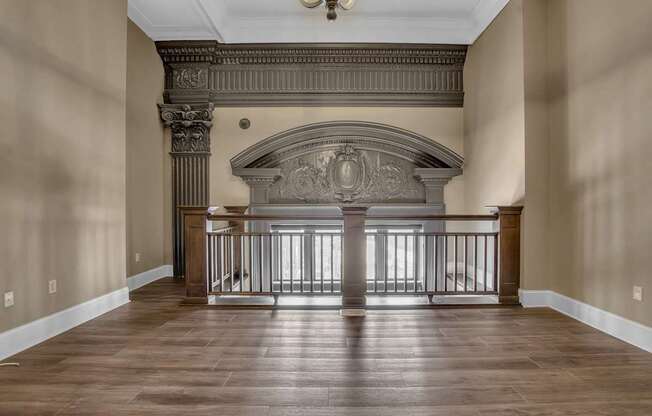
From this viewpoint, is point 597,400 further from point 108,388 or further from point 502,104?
point 502,104

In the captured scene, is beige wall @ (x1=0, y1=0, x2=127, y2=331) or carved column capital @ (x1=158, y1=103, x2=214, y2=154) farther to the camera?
carved column capital @ (x1=158, y1=103, x2=214, y2=154)

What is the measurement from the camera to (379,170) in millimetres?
5840

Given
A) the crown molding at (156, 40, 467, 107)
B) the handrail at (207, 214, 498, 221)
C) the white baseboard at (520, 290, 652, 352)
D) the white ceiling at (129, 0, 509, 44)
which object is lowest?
the white baseboard at (520, 290, 652, 352)

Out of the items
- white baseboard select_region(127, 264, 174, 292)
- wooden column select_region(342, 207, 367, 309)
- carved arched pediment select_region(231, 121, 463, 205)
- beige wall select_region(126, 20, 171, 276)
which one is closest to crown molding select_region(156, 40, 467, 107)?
beige wall select_region(126, 20, 171, 276)

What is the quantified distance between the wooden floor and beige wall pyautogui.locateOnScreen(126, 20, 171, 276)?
1778mm

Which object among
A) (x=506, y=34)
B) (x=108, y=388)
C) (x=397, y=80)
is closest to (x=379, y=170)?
(x=397, y=80)

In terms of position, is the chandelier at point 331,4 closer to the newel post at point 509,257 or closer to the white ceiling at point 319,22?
the white ceiling at point 319,22

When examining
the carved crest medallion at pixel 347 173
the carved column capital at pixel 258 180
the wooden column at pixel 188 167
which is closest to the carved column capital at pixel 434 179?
the carved crest medallion at pixel 347 173

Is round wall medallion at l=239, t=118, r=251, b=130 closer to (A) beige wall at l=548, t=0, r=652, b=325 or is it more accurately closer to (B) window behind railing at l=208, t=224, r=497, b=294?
(B) window behind railing at l=208, t=224, r=497, b=294

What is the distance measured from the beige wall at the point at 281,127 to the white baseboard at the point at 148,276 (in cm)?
127

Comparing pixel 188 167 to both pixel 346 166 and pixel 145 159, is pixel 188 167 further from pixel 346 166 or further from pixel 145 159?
pixel 346 166

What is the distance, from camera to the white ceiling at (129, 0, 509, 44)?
4.92 m

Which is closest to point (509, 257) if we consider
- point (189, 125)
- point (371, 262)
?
point (371, 262)

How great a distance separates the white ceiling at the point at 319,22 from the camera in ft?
16.1
